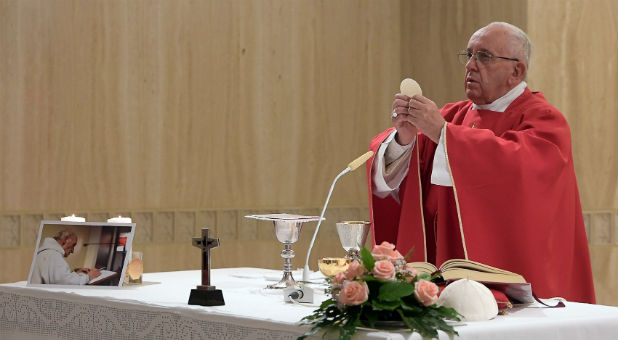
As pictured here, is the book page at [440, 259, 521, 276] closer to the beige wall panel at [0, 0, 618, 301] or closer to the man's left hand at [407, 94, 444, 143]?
the man's left hand at [407, 94, 444, 143]

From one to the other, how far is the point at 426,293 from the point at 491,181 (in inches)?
58.6

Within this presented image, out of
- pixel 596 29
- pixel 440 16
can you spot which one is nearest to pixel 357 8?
pixel 440 16

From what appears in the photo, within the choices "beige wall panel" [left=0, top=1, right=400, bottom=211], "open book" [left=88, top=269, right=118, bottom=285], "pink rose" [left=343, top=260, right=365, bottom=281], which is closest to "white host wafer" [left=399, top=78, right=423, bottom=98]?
"open book" [left=88, top=269, right=118, bottom=285]

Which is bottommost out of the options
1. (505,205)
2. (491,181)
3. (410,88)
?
(505,205)

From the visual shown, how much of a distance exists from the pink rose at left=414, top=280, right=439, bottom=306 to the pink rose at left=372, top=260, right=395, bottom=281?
0.26 ft

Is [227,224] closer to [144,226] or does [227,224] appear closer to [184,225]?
[184,225]

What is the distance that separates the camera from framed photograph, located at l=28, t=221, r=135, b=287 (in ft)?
12.5

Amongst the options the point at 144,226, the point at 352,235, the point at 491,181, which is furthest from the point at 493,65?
the point at 144,226

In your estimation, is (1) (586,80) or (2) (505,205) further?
(1) (586,80)

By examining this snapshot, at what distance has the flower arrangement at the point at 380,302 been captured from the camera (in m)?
2.61

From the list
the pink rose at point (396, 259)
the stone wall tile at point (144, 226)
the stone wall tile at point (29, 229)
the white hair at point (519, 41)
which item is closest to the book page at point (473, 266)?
the pink rose at point (396, 259)

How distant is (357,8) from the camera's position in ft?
27.9

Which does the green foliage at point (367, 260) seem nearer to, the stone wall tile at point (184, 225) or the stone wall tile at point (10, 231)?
the stone wall tile at point (10, 231)

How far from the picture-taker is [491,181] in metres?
4.03
